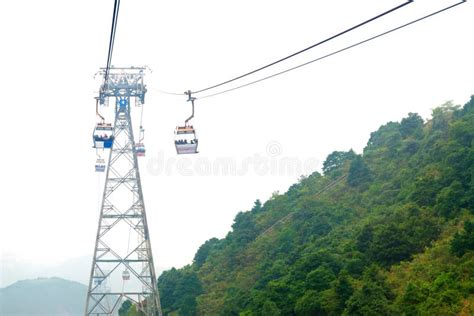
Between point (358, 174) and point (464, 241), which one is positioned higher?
point (358, 174)

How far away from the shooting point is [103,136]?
30.3 meters

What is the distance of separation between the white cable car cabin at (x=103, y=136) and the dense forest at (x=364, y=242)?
1406cm

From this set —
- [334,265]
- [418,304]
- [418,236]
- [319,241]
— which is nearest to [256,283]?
[319,241]

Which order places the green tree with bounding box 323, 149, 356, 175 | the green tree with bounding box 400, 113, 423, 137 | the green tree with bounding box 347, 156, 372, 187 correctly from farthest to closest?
the green tree with bounding box 323, 149, 356, 175
the green tree with bounding box 400, 113, 423, 137
the green tree with bounding box 347, 156, 372, 187

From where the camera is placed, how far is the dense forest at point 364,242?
106 ft

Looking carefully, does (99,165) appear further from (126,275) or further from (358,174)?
(358,174)

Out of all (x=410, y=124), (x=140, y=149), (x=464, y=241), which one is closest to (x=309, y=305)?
(x=464, y=241)

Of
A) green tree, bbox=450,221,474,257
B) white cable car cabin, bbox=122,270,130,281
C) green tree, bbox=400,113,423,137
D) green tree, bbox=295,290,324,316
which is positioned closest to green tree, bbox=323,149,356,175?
green tree, bbox=400,113,423,137

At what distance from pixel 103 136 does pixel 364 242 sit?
62.0 feet

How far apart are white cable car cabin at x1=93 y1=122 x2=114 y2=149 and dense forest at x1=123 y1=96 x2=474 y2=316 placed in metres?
14.1

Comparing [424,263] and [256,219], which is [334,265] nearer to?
[424,263]

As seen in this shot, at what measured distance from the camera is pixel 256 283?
1998 inches

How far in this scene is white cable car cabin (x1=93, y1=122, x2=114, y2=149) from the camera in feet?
99.2

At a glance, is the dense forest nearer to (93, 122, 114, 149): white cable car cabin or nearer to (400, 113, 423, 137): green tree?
(400, 113, 423, 137): green tree
